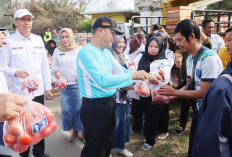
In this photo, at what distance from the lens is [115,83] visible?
2191 mm

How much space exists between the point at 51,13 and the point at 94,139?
110 feet

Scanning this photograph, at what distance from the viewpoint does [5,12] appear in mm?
33875

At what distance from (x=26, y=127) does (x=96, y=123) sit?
99 cm

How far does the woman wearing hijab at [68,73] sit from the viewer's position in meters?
3.93

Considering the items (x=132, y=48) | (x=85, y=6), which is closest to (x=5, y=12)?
(x=85, y=6)

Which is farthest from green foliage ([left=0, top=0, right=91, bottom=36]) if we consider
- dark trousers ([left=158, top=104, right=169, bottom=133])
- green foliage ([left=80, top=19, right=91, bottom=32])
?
dark trousers ([left=158, top=104, right=169, bottom=133])

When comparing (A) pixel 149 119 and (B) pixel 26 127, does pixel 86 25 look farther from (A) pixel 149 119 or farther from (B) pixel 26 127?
(B) pixel 26 127

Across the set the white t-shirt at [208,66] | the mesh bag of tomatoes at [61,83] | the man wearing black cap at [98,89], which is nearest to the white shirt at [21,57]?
the mesh bag of tomatoes at [61,83]

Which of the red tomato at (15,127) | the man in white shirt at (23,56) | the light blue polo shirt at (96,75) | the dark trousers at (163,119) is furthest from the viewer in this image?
the dark trousers at (163,119)

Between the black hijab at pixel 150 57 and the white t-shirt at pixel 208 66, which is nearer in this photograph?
the white t-shirt at pixel 208 66

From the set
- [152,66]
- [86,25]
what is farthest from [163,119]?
[86,25]

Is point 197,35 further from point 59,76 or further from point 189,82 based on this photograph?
point 59,76

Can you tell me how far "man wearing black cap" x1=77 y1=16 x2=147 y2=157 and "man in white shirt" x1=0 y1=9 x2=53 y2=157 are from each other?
3.60 feet

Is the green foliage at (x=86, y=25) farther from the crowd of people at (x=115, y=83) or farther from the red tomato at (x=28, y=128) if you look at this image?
the red tomato at (x=28, y=128)
